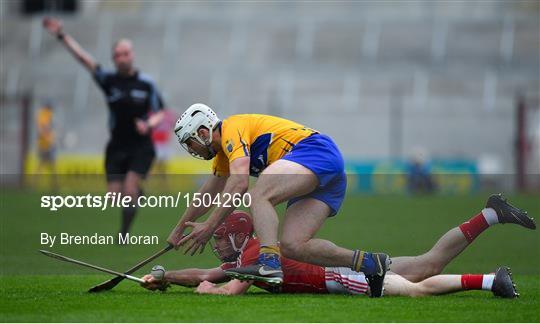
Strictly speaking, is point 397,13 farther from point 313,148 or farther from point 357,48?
point 313,148

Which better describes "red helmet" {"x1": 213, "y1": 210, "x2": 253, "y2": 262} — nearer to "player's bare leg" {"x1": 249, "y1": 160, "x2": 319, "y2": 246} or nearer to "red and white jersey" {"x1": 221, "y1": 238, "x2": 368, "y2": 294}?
"red and white jersey" {"x1": 221, "y1": 238, "x2": 368, "y2": 294}

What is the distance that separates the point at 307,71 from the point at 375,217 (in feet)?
64.6

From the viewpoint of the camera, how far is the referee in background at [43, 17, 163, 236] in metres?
16.5

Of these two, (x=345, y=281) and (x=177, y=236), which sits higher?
(x=177, y=236)

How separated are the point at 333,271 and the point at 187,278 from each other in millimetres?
1193

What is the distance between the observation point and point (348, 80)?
4125cm

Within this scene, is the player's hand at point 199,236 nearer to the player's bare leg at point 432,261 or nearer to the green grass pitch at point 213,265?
the green grass pitch at point 213,265

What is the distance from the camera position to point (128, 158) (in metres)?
16.7

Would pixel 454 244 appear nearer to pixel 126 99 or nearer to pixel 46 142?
pixel 126 99

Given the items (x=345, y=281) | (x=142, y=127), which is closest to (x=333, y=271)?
(x=345, y=281)

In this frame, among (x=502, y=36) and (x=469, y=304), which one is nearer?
(x=469, y=304)

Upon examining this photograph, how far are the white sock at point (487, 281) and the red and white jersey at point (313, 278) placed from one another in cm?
93

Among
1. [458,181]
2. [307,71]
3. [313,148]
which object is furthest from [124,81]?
[307,71]

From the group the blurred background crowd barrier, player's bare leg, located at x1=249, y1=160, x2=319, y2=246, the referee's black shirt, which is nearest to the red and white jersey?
player's bare leg, located at x1=249, y1=160, x2=319, y2=246
